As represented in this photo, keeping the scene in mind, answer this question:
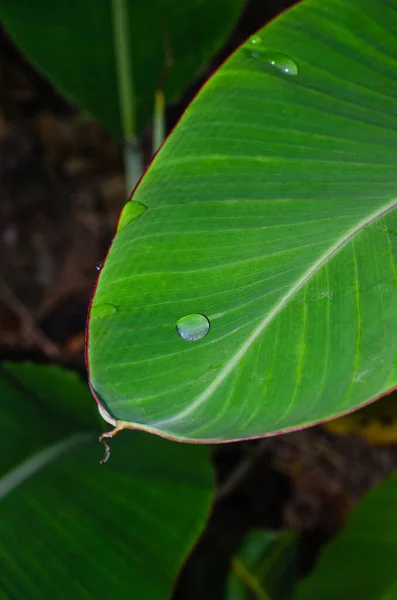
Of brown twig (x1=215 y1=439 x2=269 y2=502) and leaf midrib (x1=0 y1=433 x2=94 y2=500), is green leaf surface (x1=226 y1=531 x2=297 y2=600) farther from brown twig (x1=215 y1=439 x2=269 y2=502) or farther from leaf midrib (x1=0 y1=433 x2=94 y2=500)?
leaf midrib (x1=0 y1=433 x2=94 y2=500)

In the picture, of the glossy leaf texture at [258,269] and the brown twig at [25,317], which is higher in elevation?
the glossy leaf texture at [258,269]

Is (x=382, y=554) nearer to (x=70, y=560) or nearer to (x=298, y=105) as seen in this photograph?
(x=70, y=560)

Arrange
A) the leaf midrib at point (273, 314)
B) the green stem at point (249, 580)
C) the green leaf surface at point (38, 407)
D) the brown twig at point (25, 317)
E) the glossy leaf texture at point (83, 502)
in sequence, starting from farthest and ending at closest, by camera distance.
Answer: the brown twig at point (25, 317) < the green stem at point (249, 580) < the green leaf surface at point (38, 407) < the glossy leaf texture at point (83, 502) < the leaf midrib at point (273, 314)

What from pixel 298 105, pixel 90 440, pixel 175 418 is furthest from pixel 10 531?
pixel 298 105

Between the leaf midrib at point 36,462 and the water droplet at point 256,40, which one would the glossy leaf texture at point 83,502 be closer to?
the leaf midrib at point 36,462

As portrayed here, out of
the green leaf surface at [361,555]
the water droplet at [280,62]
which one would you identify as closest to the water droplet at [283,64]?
the water droplet at [280,62]

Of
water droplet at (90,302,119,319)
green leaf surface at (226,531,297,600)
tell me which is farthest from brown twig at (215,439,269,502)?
water droplet at (90,302,119,319)

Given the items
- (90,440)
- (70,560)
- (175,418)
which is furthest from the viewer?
(90,440)
